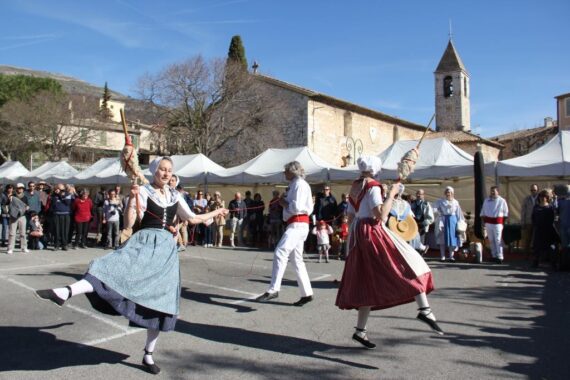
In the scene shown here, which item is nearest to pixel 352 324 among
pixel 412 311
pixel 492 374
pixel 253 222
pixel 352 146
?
pixel 412 311

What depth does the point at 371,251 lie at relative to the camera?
4.28 m

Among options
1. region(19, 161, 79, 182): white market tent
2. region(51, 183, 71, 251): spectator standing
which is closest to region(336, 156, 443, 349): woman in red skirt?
region(51, 183, 71, 251): spectator standing

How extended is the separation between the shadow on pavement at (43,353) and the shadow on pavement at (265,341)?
98 centimetres

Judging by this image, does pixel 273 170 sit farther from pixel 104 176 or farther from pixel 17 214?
pixel 104 176

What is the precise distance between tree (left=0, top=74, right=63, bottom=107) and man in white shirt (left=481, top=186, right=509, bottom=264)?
43.9 m

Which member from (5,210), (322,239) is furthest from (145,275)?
(5,210)

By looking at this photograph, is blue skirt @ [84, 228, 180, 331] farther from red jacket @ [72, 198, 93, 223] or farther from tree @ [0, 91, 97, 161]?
tree @ [0, 91, 97, 161]

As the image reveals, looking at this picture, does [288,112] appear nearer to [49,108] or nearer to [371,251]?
[49,108]

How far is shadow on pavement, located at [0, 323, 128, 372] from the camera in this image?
3.97m

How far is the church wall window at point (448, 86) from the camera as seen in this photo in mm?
64250

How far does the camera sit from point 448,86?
64.8m

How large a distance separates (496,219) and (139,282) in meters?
9.44

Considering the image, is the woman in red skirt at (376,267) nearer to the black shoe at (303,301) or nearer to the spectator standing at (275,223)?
the black shoe at (303,301)

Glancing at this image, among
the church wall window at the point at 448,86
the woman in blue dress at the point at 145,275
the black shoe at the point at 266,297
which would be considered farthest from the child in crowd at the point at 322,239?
the church wall window at the point at 448,86
